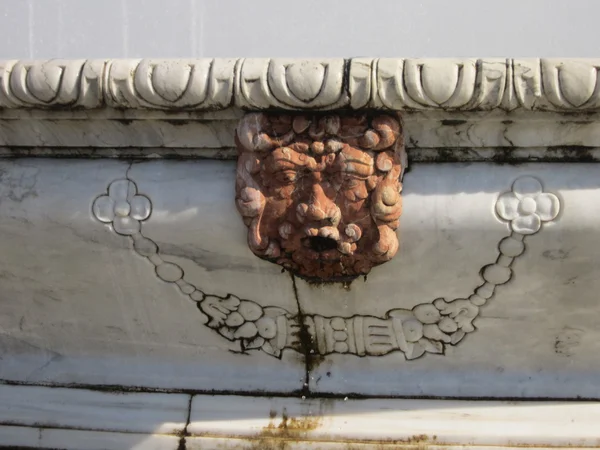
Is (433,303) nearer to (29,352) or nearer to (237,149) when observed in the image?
(237,149)

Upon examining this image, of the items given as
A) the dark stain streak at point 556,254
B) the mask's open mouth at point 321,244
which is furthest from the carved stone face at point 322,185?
the dark stain streak at point 556,254

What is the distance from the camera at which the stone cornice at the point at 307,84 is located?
105cm

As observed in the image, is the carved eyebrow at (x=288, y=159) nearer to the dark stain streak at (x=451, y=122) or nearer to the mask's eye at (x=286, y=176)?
the mask's eye at (x=286, y=176)

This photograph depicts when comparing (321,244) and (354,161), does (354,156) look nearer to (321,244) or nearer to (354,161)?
(354,161)

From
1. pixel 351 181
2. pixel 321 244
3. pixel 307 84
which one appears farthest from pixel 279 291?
pixel 307 84

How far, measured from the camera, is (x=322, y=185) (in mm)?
1146

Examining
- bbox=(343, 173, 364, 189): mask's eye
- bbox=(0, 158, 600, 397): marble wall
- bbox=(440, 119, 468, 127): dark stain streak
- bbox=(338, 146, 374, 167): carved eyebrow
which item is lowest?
bbox=(0, 158, 600, 397): marble wall

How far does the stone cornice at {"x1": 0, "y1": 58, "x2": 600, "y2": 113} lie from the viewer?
105 centimetres

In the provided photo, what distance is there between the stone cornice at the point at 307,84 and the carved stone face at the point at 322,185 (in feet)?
0.13

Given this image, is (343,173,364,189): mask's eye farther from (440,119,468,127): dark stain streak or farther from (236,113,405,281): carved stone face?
(440,119,468,127): dark stain streak

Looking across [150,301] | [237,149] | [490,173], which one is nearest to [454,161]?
[490,173]

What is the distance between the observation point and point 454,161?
1.20 m

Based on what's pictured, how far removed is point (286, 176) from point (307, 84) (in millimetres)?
140

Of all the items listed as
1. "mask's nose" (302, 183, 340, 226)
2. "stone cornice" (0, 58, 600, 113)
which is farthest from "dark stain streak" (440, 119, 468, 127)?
"mask's nose" (302, 183, 340, 226)
